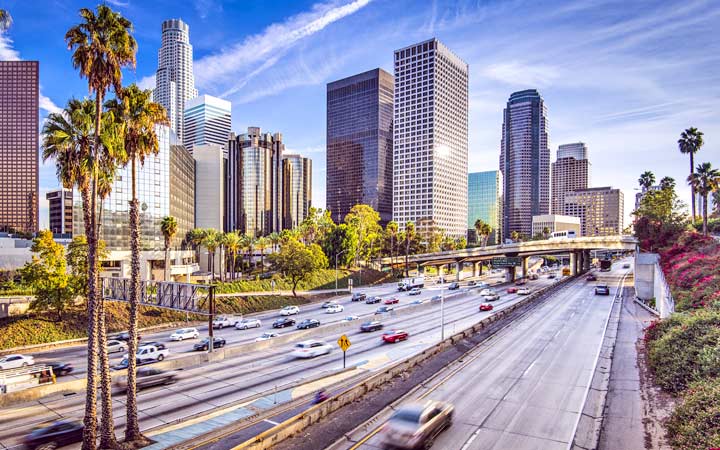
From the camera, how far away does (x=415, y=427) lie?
17219 millimetres

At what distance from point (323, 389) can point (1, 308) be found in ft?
135

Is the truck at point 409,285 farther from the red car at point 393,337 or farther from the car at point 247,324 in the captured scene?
the red car at point 393,337

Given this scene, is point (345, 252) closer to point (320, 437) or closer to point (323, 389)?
point (323, 389)

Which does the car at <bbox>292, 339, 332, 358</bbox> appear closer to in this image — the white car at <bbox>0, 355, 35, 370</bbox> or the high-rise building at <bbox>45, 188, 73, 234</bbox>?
the white car at <bbox>0, 355, 35, 370</bbox>

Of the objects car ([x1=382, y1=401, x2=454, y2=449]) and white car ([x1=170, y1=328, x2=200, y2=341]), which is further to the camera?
white car ([x1=170, y1=328, x2=200, y2=341])

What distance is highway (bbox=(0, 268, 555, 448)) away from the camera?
23.8m

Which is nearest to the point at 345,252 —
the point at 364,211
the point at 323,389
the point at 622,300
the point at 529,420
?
the point at 364,211

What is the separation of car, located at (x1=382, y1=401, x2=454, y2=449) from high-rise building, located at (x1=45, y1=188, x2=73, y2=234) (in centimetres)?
16769

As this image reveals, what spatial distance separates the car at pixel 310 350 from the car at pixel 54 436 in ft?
59.6

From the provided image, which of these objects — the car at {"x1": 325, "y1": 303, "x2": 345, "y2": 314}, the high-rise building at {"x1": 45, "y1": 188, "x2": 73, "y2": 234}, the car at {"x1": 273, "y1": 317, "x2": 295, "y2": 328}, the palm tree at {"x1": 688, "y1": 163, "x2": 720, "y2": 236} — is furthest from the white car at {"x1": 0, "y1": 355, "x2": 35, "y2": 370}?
the high-rise building at {"x1": 45, "y1": 188, "x2": 73, "y2": 234}

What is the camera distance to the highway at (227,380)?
2375 centimetres

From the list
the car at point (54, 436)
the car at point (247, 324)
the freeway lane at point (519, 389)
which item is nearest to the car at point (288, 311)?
the car at point (247, 324)

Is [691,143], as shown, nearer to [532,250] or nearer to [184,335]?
[532,250]

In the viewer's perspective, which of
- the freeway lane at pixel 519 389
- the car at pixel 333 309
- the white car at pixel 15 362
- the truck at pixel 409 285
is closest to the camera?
the freeway lane at pixel 519 389
